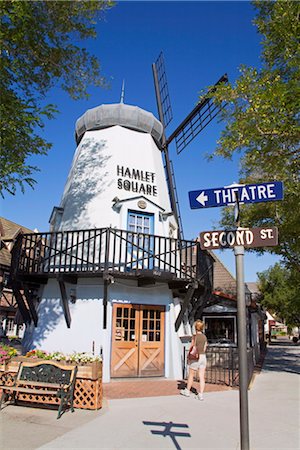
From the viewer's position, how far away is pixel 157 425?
5.98m

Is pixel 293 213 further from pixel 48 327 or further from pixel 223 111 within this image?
pixel 48 327

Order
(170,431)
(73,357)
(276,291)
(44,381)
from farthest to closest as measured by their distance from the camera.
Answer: (276,291), (73,357), (44,381), (170,431)

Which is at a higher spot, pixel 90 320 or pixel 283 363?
pixel 90 320

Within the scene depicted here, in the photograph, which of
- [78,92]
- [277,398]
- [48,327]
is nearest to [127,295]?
[48,327]

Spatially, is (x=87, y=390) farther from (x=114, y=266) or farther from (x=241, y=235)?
(x=241, y=235)

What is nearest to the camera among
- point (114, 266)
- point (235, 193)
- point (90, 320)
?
point (235, 193)

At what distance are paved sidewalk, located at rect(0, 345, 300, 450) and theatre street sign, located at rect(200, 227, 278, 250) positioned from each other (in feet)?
10.0

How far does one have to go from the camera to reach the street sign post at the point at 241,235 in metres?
3.51

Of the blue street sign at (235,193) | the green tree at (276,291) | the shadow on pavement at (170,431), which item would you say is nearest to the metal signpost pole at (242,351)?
the blue street sign at (235,193)

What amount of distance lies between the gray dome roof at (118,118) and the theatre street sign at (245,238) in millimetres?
11400

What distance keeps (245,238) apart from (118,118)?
11.7 metres

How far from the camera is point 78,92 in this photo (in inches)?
382

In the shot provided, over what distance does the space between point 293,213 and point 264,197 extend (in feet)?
25.4

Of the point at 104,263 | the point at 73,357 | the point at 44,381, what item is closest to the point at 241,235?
the point at 73,357
